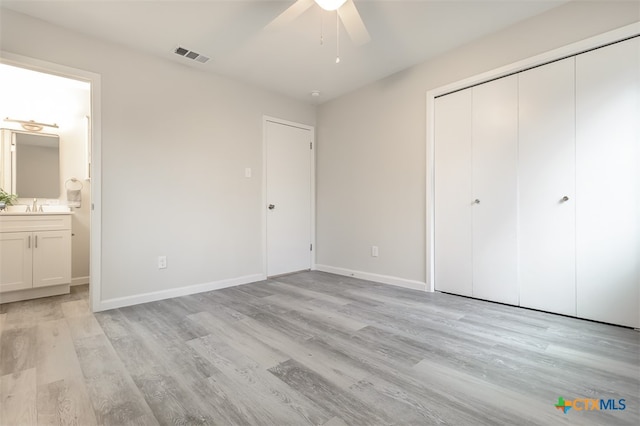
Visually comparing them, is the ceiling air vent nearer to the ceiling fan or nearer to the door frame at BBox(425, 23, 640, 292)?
the ceiling fan

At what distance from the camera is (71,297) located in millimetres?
3029

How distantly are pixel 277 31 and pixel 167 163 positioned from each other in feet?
5.40

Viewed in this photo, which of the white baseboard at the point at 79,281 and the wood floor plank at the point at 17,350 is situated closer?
the wood floor plank at the point at 17,350

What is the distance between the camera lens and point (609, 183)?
209 cm

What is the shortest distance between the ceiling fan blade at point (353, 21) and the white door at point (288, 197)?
195 cm

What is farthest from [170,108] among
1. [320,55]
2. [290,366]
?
[290,366]

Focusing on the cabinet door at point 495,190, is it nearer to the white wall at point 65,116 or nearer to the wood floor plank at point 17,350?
the wood floor plank at point 17,350

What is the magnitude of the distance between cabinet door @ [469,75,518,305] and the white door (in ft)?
7.30

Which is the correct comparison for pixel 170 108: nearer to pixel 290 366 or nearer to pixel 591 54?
pixel 290 366

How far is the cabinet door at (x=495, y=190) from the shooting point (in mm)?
2545

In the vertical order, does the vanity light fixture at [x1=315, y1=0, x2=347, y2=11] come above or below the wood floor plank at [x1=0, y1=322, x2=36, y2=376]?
above

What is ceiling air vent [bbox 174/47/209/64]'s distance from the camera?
2.75 meters

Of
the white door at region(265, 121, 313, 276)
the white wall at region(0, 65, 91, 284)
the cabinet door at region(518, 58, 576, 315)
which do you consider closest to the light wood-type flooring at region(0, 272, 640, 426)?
the cabinet door at region(518, 58, 576, 315)

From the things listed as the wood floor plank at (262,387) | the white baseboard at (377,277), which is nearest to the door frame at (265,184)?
the white baseboard at (377,277)
